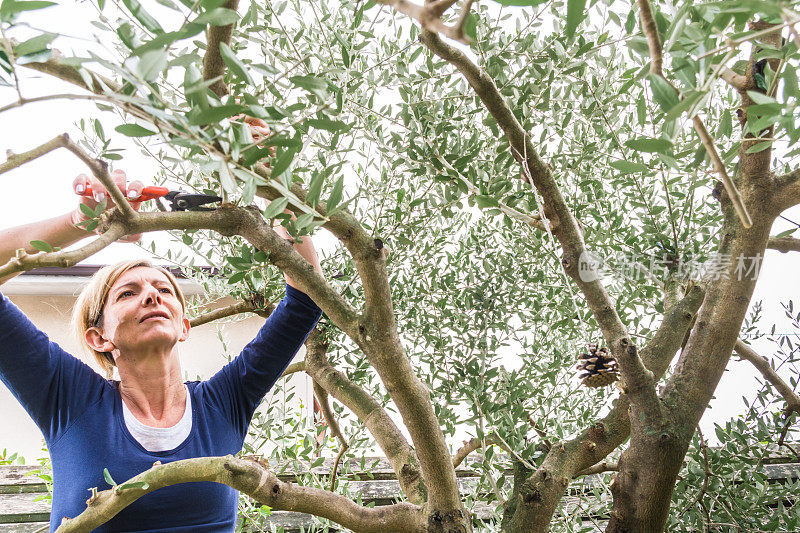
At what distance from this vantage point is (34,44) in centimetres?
68

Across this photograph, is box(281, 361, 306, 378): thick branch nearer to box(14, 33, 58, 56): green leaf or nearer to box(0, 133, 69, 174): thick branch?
box(0, 133, 69, 174): thick branch

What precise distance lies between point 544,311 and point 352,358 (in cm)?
68

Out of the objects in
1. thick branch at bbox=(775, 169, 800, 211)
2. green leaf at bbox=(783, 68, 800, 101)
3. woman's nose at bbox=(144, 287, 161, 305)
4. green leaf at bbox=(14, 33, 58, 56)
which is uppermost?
thick branch at bbox=(775, 169, 800, 211)

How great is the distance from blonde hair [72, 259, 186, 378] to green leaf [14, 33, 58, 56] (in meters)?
1.48

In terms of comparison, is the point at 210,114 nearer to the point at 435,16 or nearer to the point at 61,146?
the point at 435,16

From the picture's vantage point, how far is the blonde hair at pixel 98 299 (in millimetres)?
2029

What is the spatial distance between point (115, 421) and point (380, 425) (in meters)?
0.76

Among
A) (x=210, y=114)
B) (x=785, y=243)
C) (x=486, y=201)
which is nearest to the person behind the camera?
(x=210, y=114)

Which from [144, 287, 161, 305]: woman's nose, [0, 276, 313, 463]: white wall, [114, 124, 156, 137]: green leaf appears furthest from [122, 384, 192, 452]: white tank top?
[0, 276, 313, 463]: white wall

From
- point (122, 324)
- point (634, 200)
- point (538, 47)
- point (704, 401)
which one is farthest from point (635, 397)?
point (122, 324)

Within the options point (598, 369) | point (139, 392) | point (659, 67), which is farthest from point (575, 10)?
point (139, 392)

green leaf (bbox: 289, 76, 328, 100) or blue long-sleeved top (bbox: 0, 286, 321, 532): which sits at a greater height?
green leaf (bbox: 289, 76, 328, 100)

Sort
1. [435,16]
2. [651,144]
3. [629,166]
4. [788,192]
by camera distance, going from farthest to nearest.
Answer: [788,192]
[629,166]
[651,144]
[435,16]

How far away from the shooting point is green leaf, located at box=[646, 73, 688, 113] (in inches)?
24.4
